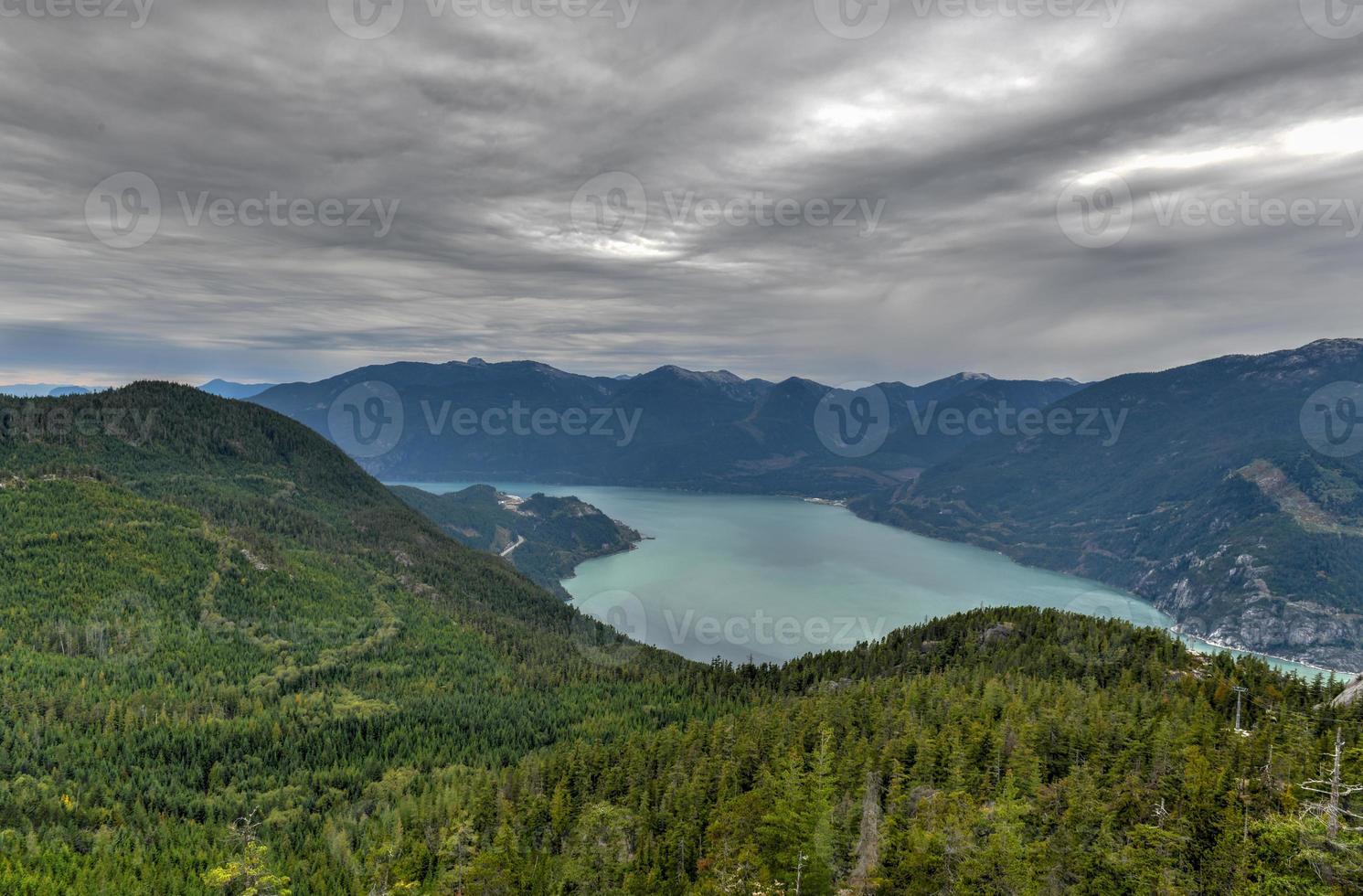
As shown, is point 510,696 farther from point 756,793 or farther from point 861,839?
point 861,839

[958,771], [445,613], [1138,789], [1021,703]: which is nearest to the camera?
[1138,789]

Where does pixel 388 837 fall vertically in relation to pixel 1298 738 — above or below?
below

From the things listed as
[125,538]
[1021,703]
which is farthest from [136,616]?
[1021,703]

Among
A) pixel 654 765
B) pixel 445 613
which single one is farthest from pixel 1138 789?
pixel 445 613

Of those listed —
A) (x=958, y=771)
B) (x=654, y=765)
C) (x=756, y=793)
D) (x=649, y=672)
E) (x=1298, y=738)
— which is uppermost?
(x=1298, y=738)

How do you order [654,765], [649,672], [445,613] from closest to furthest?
[654,765]
[649,672]
[445,613]

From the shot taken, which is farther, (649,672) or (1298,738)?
(649,672)

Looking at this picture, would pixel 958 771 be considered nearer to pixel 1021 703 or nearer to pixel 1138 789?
pixel 1138 789
